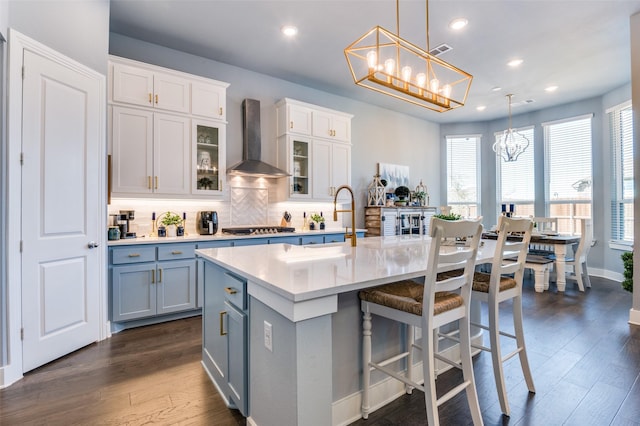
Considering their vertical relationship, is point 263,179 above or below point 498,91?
below

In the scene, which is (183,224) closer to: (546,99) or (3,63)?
(3,63)

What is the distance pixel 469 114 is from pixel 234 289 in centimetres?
659

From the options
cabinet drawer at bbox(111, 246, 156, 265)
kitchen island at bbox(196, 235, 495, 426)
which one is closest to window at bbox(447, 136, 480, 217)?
kitchen island at bbox(196, 235, 495, 426)

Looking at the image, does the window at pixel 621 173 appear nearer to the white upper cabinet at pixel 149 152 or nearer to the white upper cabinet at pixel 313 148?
the white upper cabinet at pixel 313 148

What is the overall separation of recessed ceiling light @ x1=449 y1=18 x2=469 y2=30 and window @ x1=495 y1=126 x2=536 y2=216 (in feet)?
12.0

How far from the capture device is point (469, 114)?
22.0ft

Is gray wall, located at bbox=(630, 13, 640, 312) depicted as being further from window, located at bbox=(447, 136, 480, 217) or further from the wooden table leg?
window, located at bbox=(447, 136, 480, 217)

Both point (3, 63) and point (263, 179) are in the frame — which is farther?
point (263, 179)

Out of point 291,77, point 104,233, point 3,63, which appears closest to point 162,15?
point 3,63

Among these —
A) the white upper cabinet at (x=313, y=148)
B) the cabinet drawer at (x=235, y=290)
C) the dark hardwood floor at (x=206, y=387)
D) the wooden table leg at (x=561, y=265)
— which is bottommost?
the dark hardwood floor at (x=206, y=387)

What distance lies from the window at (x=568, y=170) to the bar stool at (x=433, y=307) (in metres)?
5.36

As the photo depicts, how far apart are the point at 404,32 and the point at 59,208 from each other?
3.77 metres

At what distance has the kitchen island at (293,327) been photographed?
4.22ft

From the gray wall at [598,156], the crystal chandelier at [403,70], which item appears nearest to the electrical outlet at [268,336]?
the crystal chandelier at [403,70]
